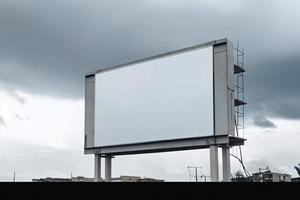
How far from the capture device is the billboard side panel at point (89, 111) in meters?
32.7

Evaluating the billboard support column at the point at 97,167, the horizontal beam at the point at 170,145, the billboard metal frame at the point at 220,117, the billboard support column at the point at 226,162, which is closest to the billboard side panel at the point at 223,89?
the billboard metal frame at the point at 220,117

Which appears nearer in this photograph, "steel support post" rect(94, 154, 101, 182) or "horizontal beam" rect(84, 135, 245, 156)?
"horizontal beam" rect(84, 135, 245, 156)

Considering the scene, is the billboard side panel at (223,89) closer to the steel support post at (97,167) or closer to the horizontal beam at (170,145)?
the horizontal beam at (170,145)

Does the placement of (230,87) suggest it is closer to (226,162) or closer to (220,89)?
(220,89)

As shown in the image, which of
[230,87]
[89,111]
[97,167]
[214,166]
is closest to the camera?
[230,87]

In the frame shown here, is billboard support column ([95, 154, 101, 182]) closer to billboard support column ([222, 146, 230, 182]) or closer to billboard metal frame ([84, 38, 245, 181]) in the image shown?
billboard metal frame ([84, 38, 245, 181])

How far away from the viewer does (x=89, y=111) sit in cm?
3338

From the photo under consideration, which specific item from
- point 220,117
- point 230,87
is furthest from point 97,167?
point 230,87

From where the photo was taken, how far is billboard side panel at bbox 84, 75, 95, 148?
107ft

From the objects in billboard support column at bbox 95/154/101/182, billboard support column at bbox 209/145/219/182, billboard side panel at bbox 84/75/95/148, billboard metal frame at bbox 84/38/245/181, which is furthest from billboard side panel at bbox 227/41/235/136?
billboard side panel at bbox 84/75/95/148

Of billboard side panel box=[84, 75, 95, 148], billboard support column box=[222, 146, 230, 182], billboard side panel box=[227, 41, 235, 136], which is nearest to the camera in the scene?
billboard side panel box=[227, 41, 235, 136]
